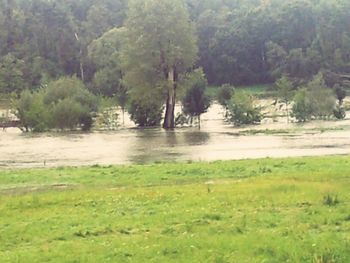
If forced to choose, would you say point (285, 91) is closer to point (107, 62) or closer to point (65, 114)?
point (65, 114)

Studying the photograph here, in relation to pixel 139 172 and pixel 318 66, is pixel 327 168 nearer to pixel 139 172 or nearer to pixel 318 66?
pixel 139 172

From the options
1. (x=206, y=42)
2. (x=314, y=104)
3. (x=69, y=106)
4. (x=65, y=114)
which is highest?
(x=206, y=42)

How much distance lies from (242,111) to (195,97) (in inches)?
183

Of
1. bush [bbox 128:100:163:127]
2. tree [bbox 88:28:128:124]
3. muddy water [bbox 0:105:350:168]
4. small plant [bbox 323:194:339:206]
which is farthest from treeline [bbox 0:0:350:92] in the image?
small plant [bbox 323:194:339:206]

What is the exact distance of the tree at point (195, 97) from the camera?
216ft

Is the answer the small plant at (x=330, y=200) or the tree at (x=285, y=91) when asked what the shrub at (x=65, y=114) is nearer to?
the tree at (x=285, y=91)

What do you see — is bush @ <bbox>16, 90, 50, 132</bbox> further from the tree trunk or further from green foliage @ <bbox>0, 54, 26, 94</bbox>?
green foliage @ <bbox>0, 54, 26, 94</bbox>

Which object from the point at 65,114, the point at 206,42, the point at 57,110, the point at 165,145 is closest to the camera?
the point at 165,145

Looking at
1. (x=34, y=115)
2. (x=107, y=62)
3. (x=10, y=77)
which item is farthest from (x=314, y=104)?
(x=10, y=77)

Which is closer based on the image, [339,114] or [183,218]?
[183,218]

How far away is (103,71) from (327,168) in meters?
74.8

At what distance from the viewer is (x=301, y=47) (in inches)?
4500

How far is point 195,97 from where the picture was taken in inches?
2586

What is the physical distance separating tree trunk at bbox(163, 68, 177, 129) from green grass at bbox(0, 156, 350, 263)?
3710 cm
